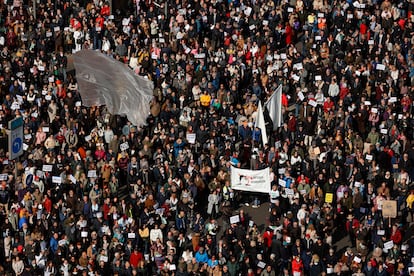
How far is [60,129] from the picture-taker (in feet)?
168

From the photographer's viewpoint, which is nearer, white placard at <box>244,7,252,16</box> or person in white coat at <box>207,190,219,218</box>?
person in white coat at <box>207,190,219,218</box>

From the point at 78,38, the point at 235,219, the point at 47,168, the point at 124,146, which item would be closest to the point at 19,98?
the point at 124,146

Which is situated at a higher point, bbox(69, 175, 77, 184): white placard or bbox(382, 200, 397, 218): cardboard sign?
bbox(69, 175, 77, 184): white placard

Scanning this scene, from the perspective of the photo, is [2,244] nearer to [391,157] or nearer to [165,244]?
[165,244]

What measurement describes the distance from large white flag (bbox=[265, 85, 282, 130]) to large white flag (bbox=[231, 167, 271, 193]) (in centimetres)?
392

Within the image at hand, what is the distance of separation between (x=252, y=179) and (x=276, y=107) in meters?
→ 4.44

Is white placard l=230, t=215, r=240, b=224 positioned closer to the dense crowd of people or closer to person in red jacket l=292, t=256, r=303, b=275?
the dense crowd of people

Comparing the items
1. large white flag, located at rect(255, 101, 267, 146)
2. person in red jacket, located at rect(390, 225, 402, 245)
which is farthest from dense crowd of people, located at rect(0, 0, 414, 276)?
large white flag, located at rect(255, 101, 267, 146)

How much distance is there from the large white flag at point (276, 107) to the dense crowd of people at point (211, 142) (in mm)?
233

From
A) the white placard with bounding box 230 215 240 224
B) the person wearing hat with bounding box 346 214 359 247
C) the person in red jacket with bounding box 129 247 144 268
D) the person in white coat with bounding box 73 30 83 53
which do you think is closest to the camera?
the person in red jacket with bounding box 129 247 144 268

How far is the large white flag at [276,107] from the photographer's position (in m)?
51.2

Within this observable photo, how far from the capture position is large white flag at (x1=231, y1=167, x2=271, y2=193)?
47.7 meters

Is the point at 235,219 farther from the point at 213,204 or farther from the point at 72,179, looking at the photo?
the point at 72,179

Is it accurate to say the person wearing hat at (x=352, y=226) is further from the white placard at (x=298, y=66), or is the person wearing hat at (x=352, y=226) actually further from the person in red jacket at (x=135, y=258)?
the white placard at (x=298, y=66)
